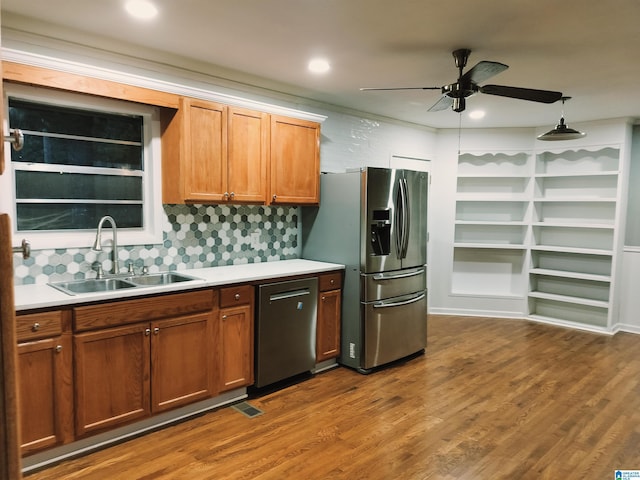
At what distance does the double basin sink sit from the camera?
9.12ft

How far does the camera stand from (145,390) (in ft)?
8.83

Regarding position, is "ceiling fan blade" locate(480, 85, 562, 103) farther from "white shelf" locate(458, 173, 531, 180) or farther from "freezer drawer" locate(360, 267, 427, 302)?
"white shelf" locate(458, 173, 531, 180)

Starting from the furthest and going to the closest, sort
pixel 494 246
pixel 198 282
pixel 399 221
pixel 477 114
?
pixel 494 246, pixel 477 114, pixel 399 221, pixel 198 282

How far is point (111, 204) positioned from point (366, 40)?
6.75 feet

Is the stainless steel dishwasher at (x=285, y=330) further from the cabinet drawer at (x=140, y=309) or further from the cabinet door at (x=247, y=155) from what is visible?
the cabinet door at (x=247, y=155)

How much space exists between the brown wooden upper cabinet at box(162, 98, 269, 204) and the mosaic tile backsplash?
0.31 m

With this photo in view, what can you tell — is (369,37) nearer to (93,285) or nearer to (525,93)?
(525,93)

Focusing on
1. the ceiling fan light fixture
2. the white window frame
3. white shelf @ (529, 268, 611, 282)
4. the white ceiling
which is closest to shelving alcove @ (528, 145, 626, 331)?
white shelf @ (529, 268, 611, 282)

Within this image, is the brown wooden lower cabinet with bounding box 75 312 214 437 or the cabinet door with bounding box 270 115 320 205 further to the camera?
the cabinet door with bounding box 270 115 320 205

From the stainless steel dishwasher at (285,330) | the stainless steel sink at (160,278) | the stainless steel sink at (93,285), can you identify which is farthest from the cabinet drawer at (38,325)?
the stainless steel dishwasher at (285,330)

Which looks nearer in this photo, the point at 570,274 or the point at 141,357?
the point at 141,357

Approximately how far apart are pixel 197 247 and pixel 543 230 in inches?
176

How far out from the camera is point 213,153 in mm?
3246

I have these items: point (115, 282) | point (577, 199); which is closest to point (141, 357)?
point (115, 282)
